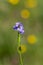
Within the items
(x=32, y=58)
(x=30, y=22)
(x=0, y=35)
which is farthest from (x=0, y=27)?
(x=32, y=58)

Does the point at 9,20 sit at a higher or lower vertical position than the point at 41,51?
higher

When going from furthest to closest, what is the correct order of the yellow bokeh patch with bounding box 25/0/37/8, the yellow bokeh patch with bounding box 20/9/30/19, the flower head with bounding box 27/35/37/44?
the yellow bokeh patch with bounding box 25/0/37/8 → the yellow bokeh patch with bounding box 20/9/30/19 → the flower head with bounding box 27/35/37/44

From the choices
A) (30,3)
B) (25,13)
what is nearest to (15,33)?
(25,13)

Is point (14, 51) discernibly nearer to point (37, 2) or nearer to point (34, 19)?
point (34, 19)

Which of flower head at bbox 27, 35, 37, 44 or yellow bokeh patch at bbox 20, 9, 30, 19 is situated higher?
yellow bokeh patch at bbox 20, 9, 30, 19

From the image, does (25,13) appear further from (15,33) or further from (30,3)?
(15,33)

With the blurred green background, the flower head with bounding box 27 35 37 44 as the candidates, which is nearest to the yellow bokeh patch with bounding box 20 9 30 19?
the blurred green background

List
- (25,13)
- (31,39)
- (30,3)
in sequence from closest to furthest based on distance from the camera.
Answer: (31,39), (25,13), (30,3)

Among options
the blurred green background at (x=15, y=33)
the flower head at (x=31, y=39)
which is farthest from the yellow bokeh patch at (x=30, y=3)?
the flower head at (x=31, y=39)

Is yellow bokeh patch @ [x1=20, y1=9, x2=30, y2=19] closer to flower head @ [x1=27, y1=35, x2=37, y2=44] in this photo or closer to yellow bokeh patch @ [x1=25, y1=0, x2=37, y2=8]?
yellow bokeh patch @ [x1=25, y1=0, x2=37, y2=8]
